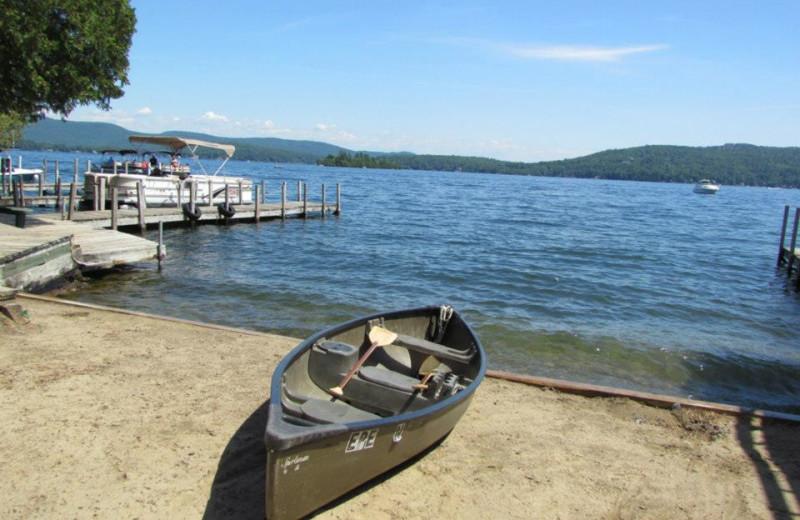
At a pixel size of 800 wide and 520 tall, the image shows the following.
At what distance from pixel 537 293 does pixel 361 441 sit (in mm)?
11772

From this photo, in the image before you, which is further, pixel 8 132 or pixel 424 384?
pixel 8 132

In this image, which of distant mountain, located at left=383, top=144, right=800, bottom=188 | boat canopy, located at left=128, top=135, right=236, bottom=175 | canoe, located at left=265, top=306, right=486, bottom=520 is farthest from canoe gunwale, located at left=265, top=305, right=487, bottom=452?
distant mountain, located at left=383, top=144, right=800, bottom=188

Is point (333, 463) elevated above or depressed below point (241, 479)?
above

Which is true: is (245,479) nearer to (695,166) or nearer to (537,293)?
(537,293)

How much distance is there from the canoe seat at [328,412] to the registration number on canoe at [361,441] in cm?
33

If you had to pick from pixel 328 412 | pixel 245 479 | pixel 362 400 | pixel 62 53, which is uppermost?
pixel 62 53

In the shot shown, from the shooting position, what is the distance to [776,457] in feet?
18.5

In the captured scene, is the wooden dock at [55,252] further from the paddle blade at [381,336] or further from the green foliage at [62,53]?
the paddle blade at [381,336]

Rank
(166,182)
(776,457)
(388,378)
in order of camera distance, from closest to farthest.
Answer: (776,457) → (388,378) → (166,182)

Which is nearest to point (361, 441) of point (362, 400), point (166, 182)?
point (362, 400)

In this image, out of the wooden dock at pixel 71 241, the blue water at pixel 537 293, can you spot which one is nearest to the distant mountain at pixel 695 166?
the blue water at pixel 537 293

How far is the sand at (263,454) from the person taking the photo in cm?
456

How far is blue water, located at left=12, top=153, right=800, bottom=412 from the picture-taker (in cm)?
1002

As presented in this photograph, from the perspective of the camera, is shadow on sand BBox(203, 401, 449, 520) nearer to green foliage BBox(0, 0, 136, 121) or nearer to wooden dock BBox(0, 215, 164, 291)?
wooden dock BBox(0, 215, 164, 291)
